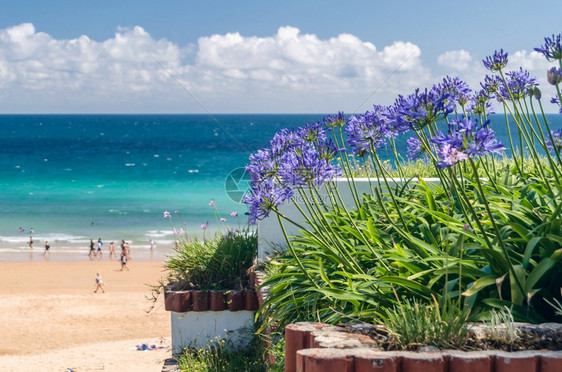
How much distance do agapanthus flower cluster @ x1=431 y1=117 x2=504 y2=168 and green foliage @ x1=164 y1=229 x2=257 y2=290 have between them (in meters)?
4.28

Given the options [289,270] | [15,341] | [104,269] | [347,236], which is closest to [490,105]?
[347,236]

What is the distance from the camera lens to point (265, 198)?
351cm

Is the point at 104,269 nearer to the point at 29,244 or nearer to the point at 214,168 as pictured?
the point at 29,244

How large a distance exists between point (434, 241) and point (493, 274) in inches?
29.1

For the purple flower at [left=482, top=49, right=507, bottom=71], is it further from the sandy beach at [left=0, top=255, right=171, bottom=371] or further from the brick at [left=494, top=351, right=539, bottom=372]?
the sandy beach at [left=0, top=255, right=171, bottom=371]

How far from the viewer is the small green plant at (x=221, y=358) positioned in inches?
226

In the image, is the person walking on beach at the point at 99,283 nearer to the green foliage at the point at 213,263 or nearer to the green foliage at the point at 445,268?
the green foliage at the point at 213,263

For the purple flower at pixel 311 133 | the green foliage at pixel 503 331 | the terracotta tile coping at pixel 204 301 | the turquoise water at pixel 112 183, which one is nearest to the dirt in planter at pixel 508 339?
the green foliage at pixel 503 331

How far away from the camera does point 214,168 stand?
6469cm

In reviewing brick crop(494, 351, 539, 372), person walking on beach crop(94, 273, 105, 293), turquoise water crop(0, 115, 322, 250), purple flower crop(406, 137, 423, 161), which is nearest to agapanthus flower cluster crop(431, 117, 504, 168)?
brick crop(494, 351, 539, 372)

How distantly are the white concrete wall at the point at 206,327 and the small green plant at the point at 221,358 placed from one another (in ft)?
0.28

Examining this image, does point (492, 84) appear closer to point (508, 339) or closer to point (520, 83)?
point (520, 83)

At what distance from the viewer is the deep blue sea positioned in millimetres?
34531

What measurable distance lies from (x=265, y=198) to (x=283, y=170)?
8.3 inches
